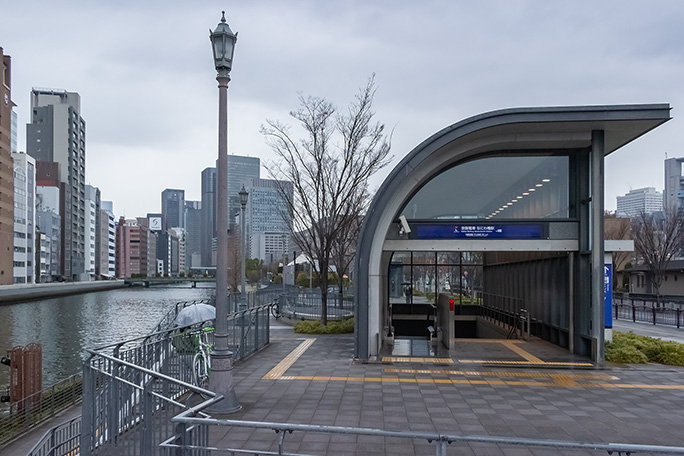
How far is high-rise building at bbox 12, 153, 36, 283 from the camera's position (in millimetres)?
85062

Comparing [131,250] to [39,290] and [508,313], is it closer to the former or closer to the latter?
[39,290]

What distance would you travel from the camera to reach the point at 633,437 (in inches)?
318

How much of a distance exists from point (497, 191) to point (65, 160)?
117394 mm

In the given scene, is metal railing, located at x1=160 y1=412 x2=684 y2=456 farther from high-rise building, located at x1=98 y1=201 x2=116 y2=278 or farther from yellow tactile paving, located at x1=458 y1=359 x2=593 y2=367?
high-rise building, located at x1=98 y1=201 x2=116 y2=278

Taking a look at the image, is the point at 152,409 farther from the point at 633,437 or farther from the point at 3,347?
the point at 3,347

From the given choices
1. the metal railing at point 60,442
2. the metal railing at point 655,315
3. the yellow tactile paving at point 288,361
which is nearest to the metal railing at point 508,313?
the yellow tactile paving at point 288,361

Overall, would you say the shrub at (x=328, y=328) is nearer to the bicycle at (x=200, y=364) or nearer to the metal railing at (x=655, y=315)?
the bicycle at (x=200, y=364)

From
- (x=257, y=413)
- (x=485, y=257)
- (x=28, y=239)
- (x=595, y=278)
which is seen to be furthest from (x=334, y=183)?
(x=28, y=239)

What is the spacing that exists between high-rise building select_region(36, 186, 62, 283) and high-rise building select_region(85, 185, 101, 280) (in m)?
16.1

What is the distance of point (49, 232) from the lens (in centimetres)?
10462

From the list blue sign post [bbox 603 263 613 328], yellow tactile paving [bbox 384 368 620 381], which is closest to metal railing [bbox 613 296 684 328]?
blue sign post [bbox 603 263 613 328]

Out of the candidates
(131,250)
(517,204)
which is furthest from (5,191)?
(131,250)

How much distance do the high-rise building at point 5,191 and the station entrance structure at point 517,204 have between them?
7217 cm

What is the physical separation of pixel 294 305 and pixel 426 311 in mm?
7932
